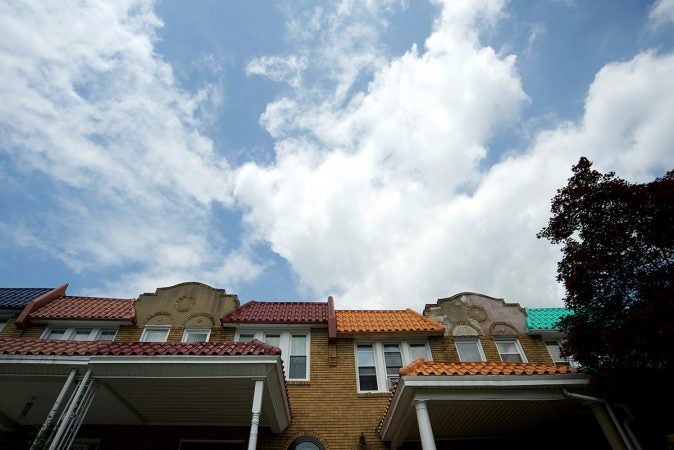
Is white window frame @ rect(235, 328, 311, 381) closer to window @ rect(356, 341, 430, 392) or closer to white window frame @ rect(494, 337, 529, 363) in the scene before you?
window @ rect(356, 341, 430, 392)

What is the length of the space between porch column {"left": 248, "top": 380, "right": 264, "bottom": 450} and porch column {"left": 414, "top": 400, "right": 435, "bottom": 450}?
3.11 meters

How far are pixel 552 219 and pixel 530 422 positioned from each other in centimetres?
524

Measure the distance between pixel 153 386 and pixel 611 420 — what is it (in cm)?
957

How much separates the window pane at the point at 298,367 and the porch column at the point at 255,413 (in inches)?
170

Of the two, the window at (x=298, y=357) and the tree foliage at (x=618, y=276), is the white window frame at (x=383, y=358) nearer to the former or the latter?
the window at (x=298, y=357)

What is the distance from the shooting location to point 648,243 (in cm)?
700

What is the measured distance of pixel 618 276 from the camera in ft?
23.6

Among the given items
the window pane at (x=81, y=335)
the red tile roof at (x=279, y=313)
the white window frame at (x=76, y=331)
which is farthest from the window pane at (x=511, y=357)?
the window pane at (x=81, y=335)

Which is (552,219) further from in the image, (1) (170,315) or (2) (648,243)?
(1) (170,315)

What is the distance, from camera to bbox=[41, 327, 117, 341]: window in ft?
40.8

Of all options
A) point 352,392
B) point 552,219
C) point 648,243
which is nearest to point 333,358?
point 352,392

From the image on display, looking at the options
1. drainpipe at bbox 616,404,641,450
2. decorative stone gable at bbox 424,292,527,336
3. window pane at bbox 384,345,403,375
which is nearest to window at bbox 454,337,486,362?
decorative stone gable at bbox 424,292,527,336

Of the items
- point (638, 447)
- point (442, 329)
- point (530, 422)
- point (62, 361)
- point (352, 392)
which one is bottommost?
point (638, 447)

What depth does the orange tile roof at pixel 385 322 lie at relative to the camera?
12.5 meters
